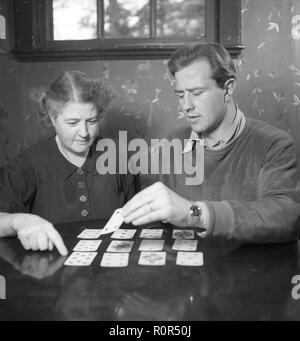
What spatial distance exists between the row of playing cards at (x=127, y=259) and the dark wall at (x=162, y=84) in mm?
1312

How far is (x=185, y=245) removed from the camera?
1.34 m

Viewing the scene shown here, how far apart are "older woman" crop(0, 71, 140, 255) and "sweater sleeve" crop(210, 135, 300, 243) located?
711 millimetres

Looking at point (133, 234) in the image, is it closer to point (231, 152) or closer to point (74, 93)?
point (231, 152)

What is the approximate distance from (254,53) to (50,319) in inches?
73.4

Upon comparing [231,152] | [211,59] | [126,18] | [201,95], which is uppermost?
[126,18]

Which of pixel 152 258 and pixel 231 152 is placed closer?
pixel 152 258

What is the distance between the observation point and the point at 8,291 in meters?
1.03

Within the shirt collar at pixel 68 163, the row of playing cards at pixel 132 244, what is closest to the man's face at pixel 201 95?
the shirt collar at pixel 68 163

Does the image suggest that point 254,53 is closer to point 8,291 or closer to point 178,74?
point 178,74

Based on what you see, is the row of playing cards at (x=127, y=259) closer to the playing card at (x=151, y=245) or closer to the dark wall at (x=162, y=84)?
the playing card at (x=151, y=245)

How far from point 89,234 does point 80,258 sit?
0.79 ft

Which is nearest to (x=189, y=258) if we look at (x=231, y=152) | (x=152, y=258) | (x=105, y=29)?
(x=152, y=258)

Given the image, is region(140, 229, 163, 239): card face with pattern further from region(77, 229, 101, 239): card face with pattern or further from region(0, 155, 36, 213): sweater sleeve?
region(0, 155, 36, 213): sweater sleeve

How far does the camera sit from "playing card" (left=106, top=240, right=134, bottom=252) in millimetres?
1297
